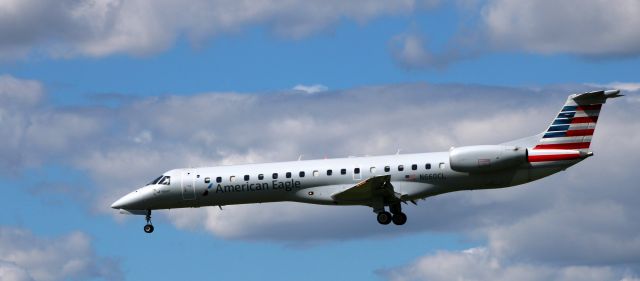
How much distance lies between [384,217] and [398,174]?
2.29 meters

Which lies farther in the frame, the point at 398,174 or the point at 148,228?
the point at 148,228

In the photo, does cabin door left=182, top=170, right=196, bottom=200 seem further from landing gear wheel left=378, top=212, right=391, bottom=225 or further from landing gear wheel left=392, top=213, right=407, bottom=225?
landing gear wheel left=392, top=213, right=407, bottom=225

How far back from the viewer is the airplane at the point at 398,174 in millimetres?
73188

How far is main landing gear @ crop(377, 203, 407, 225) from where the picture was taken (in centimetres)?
7550

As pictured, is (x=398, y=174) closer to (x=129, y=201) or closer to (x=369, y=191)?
(x=369, y=191)

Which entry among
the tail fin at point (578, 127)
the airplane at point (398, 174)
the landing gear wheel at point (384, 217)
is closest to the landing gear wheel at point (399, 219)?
the airplane at point (398, 174)

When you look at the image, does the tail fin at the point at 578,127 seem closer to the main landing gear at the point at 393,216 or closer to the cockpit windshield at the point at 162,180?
the main landing gear at the point at 393,216

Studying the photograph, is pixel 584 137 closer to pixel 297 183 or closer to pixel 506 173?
pixel 506 173

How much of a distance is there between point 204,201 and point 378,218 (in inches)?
309

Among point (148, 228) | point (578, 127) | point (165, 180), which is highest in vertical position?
point (578, 127)

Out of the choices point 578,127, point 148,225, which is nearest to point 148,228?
point 148,225

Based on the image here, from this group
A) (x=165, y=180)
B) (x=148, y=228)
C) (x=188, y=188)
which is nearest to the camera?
(x=188, y=188)

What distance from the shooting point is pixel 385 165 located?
245 ft

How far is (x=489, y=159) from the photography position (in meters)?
73.0
